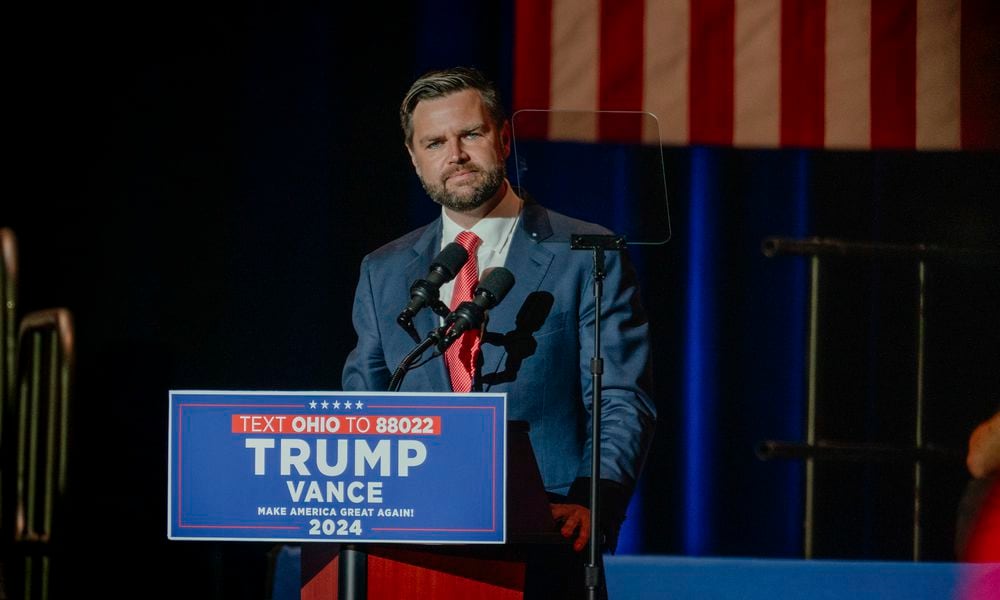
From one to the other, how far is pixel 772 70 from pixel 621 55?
47 cm

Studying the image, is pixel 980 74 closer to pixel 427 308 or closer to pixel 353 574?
pixel 427 308

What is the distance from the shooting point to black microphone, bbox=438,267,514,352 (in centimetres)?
196

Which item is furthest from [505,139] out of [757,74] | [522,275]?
[757,74]

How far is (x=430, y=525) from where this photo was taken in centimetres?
166

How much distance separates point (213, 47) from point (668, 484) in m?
1.97

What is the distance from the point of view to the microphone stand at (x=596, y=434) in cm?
187

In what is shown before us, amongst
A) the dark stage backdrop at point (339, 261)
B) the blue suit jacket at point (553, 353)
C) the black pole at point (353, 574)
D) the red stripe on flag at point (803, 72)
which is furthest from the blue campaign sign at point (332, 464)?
the red stripe on flag at point (803, 72)

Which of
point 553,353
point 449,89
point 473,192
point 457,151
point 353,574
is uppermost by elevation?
point 449,89

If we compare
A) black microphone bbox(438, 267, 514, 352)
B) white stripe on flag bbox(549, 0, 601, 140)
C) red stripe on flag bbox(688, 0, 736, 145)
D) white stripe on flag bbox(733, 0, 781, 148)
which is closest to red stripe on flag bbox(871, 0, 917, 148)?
white stripe on flag bbox(733, 0, 781, 148)

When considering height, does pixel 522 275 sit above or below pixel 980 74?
below

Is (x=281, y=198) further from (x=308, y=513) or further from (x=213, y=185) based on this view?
(x=308, y=513)

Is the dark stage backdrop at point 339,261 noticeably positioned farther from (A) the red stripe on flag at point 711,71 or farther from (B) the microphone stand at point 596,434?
(B) the microphone stand at point 596,434

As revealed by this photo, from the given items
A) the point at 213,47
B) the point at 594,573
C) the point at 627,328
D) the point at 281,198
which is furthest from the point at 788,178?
the point at 594,573

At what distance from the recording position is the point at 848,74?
137 inches
